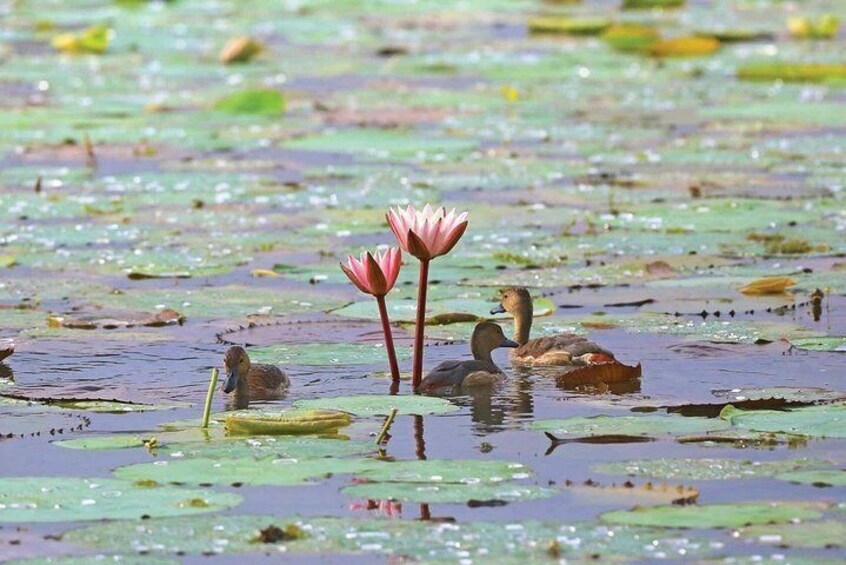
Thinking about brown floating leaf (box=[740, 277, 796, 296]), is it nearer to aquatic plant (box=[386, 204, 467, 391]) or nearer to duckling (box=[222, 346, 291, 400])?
aquatic plant (box=[386, 204, 467, 391])

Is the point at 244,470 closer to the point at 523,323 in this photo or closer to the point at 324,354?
the point at 324,354

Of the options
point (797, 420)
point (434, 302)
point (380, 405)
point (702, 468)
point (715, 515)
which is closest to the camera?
point (715, 515)

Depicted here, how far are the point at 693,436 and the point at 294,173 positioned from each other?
729 cm

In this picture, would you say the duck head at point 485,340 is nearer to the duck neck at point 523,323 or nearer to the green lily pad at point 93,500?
the duck neck at point 523,323

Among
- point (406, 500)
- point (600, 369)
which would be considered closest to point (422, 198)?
point (600, 369)

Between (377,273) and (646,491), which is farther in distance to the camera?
(377,273)

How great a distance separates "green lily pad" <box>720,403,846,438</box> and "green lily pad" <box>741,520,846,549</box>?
1.02 m

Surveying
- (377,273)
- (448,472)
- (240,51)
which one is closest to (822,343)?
(377,273)

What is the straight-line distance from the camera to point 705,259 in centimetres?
941

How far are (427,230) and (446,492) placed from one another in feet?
4.85

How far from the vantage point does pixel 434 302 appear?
8.48 meters

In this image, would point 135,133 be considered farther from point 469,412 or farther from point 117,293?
point 469,412

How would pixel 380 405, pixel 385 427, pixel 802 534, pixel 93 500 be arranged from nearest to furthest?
pixel 802 534 < pixel 93 500 < pixel 385 427 < pixel 380 405

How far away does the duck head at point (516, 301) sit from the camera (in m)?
7.79
